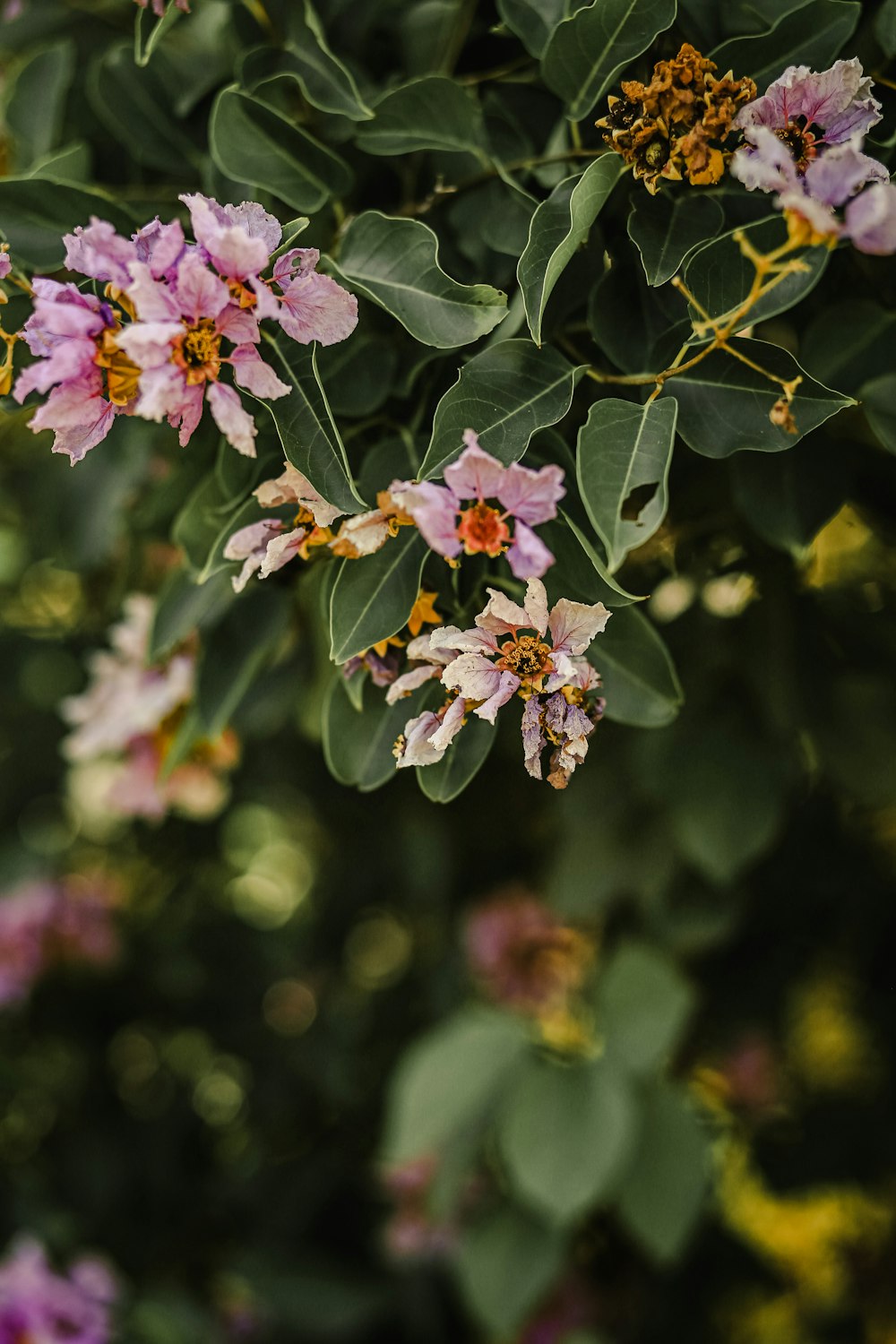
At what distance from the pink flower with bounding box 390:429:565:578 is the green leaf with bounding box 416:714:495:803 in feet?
0.35

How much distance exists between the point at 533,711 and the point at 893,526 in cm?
47

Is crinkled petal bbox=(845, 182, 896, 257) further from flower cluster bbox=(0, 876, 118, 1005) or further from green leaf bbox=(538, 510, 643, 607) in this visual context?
flower cluster bbox=(0, 876, 118, 1005)

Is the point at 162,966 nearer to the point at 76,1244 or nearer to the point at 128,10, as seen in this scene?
the point at 76,1244

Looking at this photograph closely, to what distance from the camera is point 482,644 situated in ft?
1.57

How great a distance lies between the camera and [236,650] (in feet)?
2.52

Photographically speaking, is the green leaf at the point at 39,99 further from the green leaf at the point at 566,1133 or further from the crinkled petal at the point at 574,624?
the green leaf at the point at 566,1133

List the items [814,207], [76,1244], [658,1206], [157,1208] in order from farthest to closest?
[157,1208] < [76,1244] < [658,1206] < [814,207]

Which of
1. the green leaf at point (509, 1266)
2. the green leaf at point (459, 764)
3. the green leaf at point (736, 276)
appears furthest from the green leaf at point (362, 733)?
the green leaf at point (509, 1266)

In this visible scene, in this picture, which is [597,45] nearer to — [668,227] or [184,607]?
[668,227]

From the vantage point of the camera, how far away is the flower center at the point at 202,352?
1.52 feet

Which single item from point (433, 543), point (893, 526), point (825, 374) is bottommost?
point (893, 526)

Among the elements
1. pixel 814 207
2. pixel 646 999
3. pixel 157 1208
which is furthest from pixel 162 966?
pixel 814 207

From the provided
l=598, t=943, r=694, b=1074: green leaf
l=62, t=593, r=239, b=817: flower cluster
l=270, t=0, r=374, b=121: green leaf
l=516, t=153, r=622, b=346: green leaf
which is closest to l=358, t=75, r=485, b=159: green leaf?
l=270, t=0, r=374, b=121: green leaf

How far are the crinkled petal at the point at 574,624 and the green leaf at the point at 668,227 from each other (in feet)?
0.52
